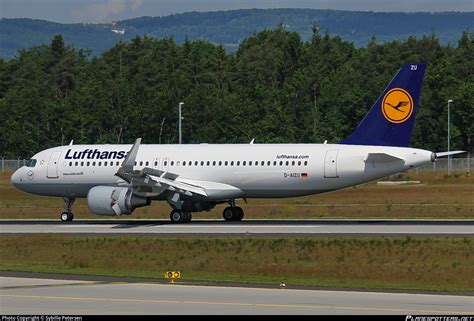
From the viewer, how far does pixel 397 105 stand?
50969 millimetres

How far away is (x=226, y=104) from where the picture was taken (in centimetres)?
12044

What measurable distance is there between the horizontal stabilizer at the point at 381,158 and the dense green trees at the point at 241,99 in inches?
2400

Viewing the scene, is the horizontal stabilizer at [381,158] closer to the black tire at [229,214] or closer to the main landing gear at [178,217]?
the black tire at [229,214]

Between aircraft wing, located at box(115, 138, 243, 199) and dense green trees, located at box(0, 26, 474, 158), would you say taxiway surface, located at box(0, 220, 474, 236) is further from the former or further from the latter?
dense green trees, located at box(0, 26, 474, 158)

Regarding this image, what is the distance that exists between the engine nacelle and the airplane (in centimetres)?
5

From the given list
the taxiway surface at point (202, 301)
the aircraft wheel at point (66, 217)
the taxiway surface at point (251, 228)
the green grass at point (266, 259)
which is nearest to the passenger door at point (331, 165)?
the taxiway surface at point (251, 228)

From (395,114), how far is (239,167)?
25.5 feet

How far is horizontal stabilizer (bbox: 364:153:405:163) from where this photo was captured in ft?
162

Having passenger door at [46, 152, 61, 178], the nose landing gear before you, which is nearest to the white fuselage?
passenger door at [46, 152, 61, 178]

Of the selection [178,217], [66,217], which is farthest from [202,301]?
[66,217]

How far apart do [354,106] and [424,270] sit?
82816 mm

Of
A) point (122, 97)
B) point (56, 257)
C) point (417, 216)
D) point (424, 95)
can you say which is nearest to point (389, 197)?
point (417, 216)

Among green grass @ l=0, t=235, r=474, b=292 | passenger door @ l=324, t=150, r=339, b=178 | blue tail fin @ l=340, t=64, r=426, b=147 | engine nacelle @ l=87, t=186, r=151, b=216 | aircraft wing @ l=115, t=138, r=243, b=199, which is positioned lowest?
green grass @ l=0, t=235, r=474, b=292

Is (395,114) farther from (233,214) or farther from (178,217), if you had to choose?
(178,217)
